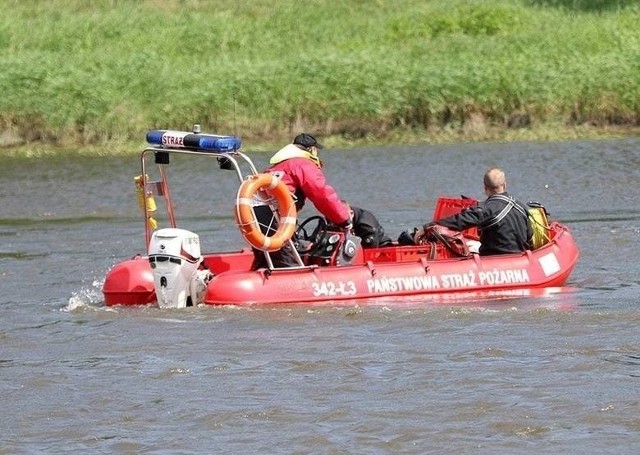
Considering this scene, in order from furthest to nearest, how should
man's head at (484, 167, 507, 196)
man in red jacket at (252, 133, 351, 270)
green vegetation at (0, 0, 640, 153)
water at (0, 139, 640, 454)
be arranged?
green vegetation at (0, 0, 640, 153)
man's head at (484, 167, 507, 196)
man in red jacket at (252, 133, 351, 270)
water at (0, 139, 640, 454)

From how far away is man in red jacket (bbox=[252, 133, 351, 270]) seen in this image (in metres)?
11.6

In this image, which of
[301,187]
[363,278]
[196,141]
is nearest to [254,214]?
[301,187]

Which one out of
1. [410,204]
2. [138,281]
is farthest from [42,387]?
[410,204]

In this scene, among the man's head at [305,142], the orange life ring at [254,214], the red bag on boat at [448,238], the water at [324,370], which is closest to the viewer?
the water at [324,370]

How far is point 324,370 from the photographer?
9.46 m

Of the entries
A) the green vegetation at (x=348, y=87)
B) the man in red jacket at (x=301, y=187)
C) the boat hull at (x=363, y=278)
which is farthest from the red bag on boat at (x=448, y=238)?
the green vegetation at (x=348, y=87)

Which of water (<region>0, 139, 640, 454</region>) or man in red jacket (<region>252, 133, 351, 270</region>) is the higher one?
man in red jacket (<region>252, 133, 351, 270</region>)

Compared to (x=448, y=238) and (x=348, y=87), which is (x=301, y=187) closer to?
(x=448, y=238)

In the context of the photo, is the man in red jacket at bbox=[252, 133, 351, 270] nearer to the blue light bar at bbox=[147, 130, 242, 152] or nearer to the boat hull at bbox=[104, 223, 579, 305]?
the boat hull at bbox=[104, 223, 579, 305]

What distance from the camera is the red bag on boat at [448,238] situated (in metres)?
12.3

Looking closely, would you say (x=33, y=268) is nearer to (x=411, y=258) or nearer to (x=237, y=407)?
(x=411, y=258)

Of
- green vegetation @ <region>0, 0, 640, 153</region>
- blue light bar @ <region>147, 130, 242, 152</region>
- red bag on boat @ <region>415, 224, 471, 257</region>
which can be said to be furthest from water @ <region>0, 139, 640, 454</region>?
green vegetation @ <region>0, 0, 640, 153</region>

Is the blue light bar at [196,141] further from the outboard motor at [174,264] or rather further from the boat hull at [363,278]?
the boat hull at [363,278]

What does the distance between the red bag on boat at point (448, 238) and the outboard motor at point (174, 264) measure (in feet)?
6.51
